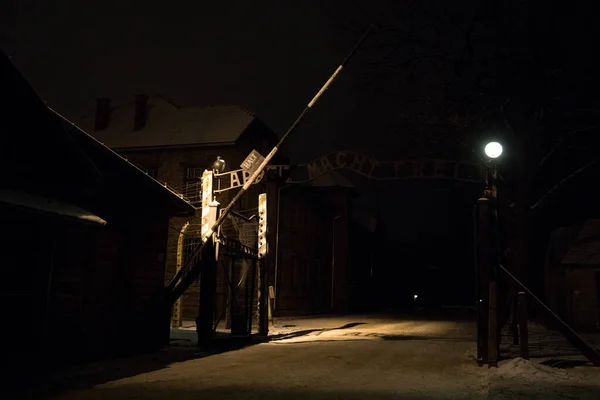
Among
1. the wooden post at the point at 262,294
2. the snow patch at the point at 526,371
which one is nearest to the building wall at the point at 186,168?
the wooden post at the point at 262,294

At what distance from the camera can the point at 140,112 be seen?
33.8 meters

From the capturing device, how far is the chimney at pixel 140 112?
1321 inches

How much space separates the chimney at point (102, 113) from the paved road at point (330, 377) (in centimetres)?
2422

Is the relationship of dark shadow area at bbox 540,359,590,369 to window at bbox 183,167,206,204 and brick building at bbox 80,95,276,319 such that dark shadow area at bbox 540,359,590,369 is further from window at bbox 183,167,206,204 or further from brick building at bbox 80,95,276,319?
window at bbox 183,167,206,204

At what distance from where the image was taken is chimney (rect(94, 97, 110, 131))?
3462cm

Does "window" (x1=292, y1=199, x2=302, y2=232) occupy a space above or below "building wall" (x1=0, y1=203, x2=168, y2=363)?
above

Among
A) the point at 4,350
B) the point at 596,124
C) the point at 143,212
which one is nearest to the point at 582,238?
the point at 596,124

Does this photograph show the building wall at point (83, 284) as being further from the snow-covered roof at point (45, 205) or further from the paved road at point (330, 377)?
the paved road at point (330, 377)

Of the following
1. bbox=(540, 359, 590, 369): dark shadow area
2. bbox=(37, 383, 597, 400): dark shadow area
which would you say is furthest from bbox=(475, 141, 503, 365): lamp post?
bbox=(37, 383, 597, 400): dark shadow area

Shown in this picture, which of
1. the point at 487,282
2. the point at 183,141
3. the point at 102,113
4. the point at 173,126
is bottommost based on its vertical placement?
the point at 487,282

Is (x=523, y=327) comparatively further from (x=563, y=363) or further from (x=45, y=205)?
(x=45, y=205)

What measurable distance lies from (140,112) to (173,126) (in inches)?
109

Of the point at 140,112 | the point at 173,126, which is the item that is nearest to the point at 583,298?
the point at 173,126

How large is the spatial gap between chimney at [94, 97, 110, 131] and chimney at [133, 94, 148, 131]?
215 cm
